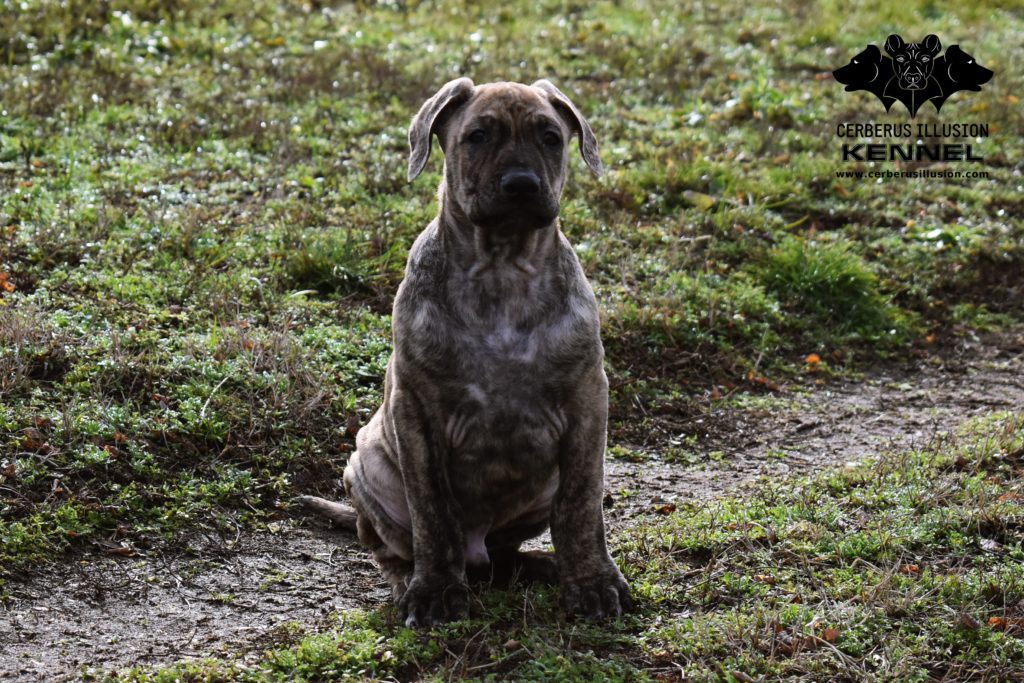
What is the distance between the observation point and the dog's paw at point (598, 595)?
4.85 metres

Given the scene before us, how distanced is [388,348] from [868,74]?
7.73 meters

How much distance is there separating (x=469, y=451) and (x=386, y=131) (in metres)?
6.11

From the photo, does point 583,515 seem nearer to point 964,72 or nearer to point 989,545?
point 989,545

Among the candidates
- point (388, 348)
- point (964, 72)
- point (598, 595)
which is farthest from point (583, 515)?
point (964, 72)

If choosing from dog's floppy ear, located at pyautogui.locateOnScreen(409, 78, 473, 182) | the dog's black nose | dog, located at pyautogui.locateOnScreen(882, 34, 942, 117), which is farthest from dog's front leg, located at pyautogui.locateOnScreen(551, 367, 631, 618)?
dog, located at pyautogui.locateOnScreen(882, 34, 942, 117)

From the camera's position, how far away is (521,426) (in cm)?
488

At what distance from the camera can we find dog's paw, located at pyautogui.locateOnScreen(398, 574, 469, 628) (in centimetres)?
484

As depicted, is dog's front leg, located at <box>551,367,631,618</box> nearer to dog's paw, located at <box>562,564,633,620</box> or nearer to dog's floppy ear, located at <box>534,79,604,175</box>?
dog's paw, located at <box>562,564,633,620</box>

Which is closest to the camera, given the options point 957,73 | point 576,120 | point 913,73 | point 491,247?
point 491,247

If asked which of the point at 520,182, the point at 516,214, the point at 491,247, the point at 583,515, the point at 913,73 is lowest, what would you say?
the point at 583,515

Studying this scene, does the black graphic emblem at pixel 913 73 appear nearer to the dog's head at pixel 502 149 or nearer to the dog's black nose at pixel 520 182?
the dog's head at pixel 502 149

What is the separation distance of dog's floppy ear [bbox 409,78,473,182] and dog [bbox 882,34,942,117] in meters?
8.14

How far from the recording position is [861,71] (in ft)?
42.9

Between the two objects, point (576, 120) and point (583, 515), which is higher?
point (576, 120)
